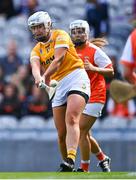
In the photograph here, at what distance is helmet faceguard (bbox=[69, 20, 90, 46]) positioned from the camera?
13148 millimetres

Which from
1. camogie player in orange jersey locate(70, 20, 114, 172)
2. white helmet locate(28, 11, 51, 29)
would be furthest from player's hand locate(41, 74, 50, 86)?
camogie player in orange jersey locate(70, 20, 114, 172)

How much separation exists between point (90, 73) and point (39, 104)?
4.49 meters

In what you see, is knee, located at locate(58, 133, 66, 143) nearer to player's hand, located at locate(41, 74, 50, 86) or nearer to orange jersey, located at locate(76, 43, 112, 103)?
player's hand, located at locate(41, 74, 50, 86)

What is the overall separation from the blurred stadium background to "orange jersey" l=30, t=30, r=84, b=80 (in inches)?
68.1

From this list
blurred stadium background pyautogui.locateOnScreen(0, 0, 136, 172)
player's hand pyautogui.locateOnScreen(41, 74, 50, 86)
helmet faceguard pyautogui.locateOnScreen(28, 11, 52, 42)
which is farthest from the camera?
blurred stadium background pyautogui.locateOnScreen(0, 0, 136, 172)

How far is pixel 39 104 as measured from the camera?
17.7 metres

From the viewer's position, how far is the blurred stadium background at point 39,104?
52.7ft

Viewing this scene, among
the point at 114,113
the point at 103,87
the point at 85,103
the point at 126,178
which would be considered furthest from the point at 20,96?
the point at 126,178

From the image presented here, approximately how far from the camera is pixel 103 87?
1340cm

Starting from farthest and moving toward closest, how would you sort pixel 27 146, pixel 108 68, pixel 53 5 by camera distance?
pixel 53 5
pixel 27 146
pixel 108 68

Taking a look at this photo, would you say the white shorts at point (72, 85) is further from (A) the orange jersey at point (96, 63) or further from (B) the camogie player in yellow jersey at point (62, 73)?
(A) the orange jersey at point (96, 63)

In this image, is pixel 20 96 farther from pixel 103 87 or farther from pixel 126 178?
pixel 126 178

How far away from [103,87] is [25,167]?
341cm

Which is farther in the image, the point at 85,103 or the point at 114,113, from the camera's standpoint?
the point at 114,113
